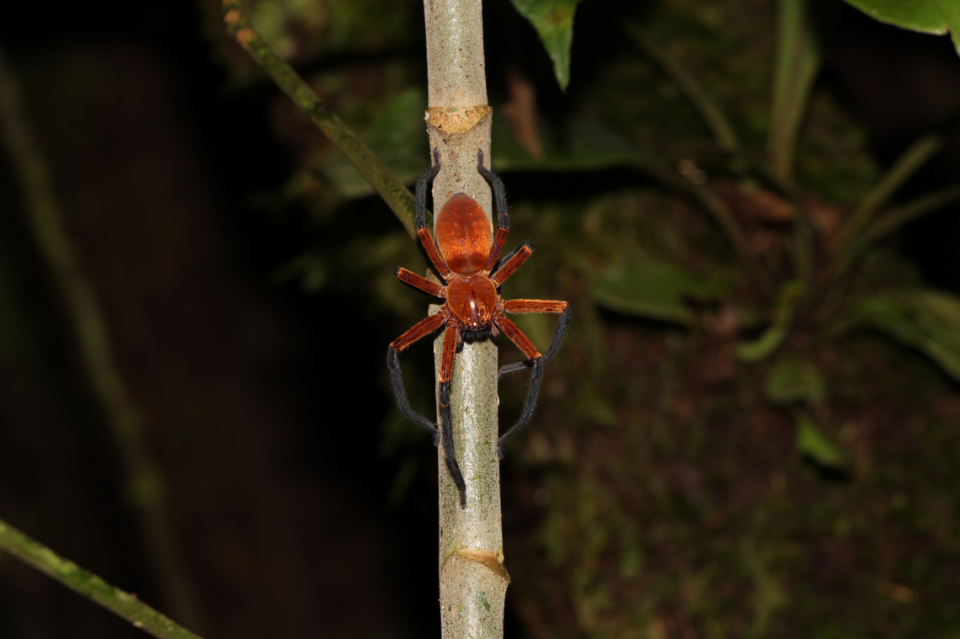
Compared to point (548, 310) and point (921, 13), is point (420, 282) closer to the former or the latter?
point (548, 310)

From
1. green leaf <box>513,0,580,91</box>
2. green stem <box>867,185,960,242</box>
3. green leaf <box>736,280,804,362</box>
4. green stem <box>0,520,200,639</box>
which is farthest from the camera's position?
green leaf <box>736,280,804,362</box>

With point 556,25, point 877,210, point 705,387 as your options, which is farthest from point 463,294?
point 877,210

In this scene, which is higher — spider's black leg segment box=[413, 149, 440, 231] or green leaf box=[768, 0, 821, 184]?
green leaf box=[768, 0, 821, 184]

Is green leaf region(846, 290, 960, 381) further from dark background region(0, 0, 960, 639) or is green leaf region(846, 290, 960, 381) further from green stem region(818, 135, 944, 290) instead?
dark background region(0, 0, 960, 639)

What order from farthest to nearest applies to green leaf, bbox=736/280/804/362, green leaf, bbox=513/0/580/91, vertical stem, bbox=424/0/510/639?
green leaf, bbox=736/280/804/362 < green leaf, bbox=513/0/580/91 < vertical stem, bbox=424/0/510/639

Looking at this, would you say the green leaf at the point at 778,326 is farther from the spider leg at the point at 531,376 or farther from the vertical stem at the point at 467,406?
the vertical stem at the point at 467,406

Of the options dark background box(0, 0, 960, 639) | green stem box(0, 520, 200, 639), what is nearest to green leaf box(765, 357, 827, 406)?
dark background box(0, 0, 960, 639)
